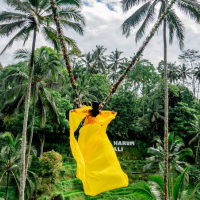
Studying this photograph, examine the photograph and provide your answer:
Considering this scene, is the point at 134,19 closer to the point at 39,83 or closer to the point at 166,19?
the point at 166,19

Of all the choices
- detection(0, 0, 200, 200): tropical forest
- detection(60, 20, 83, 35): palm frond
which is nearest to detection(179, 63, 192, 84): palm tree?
detection(0, 0, 200, 200): tropical forest

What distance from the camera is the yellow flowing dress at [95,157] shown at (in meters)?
2.72

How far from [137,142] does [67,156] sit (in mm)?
8154

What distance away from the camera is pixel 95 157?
2.86m

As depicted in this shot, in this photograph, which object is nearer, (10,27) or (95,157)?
(95,157)

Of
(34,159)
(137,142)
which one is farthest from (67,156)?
(137,142)

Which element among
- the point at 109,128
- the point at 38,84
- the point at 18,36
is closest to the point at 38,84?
the point at 38,84

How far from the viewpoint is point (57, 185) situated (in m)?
16.1

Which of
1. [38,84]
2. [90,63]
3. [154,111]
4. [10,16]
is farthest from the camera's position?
[90,63]

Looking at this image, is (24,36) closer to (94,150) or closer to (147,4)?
(147,4)

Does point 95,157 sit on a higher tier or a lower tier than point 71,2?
lower

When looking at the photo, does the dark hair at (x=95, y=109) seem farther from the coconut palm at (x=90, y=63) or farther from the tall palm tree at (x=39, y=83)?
the coconut palm at (x=90, y=63)

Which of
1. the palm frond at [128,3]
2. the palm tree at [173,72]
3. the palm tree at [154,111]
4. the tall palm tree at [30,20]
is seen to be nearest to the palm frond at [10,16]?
the tall palm tree at [30,20]

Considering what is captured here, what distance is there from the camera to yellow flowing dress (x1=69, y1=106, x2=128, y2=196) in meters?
2.72
